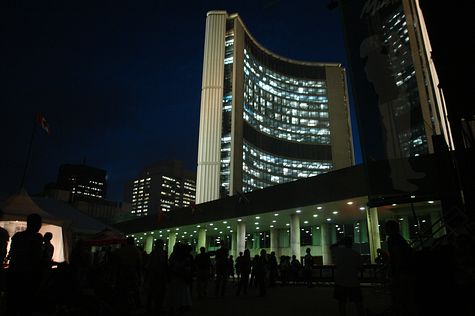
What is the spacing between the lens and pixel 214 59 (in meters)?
74.9

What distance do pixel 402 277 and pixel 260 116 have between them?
8570 centimetres

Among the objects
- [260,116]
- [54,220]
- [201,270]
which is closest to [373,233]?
[201,270]

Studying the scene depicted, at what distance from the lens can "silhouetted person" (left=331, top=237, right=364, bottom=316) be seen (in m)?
5.93

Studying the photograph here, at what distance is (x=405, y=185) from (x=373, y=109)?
3939 millimetres

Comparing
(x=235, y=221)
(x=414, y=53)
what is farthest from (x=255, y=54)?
(x=235, y=221)

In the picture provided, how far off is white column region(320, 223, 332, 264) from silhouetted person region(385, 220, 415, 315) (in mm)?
30407

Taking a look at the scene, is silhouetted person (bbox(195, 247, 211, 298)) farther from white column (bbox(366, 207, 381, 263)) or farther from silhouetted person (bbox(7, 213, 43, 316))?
white column (bbox(366, 207, 381, 263))

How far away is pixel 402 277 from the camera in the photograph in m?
4.66

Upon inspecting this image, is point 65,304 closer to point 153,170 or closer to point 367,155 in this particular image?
point 367,155

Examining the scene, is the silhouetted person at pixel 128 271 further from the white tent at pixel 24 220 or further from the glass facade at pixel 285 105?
the glass facade at pixel 285 105

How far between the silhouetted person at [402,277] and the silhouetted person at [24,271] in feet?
16.2

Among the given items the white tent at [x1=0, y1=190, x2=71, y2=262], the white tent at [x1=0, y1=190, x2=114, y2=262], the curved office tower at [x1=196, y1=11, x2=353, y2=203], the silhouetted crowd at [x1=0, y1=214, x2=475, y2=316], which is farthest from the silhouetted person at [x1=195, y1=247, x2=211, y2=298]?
the curved office tower at [x1=196, y1=11, x2=353, y2=203]

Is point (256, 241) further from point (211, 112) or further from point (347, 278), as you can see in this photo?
point (347, 278)

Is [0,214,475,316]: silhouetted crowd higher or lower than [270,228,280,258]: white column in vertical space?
lower
